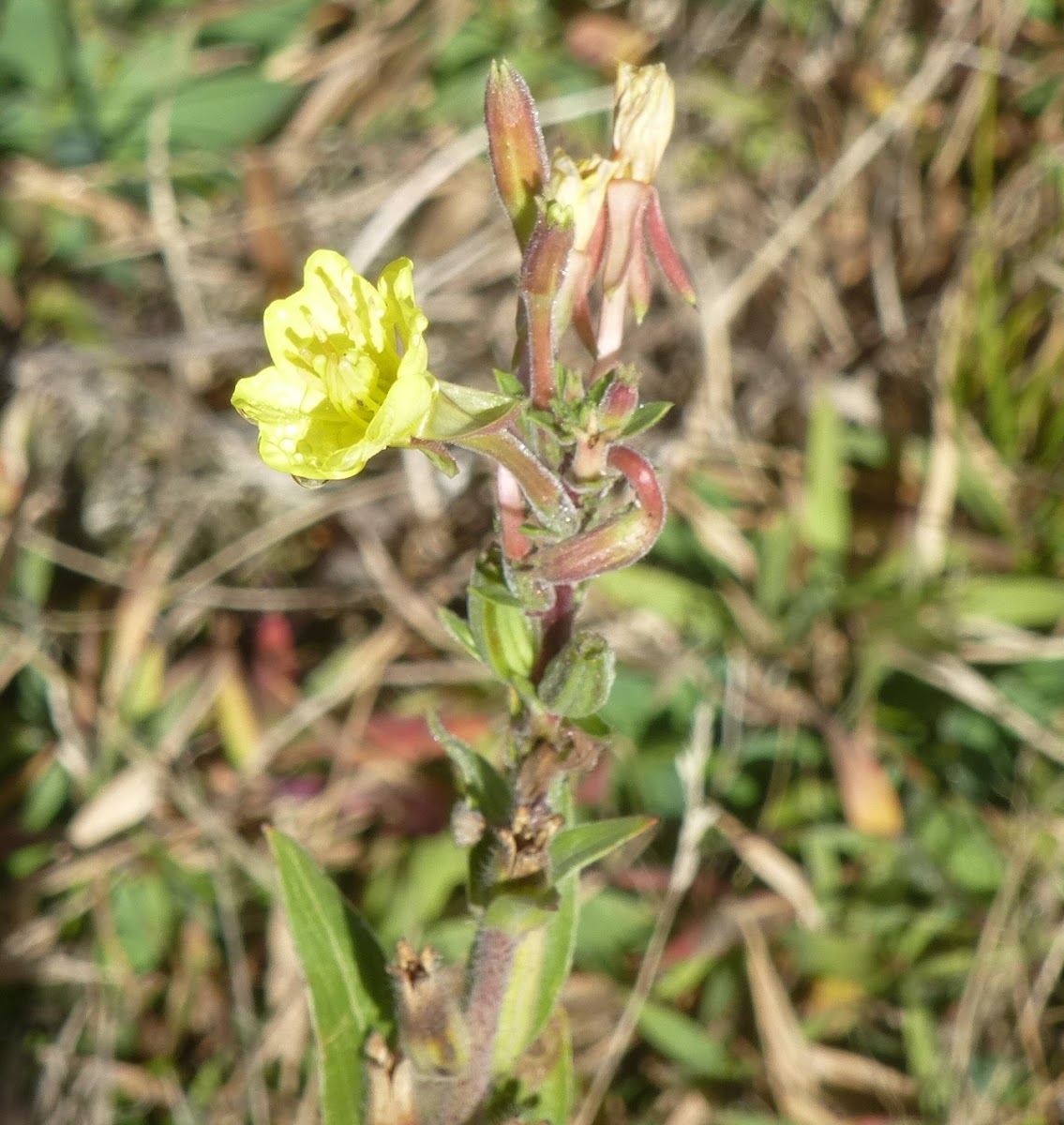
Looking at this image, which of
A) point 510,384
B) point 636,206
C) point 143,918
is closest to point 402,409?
point 510,384

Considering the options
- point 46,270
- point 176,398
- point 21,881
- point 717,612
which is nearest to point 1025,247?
point 717,612

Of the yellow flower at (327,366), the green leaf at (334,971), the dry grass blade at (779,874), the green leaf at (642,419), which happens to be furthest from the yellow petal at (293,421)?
the dry grass blade at (779,874)

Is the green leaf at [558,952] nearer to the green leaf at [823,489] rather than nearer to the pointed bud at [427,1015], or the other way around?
the pointed bud at [427,1015]

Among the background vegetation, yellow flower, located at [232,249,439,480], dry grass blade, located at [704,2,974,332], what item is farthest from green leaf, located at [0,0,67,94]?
yellow flower, located at [232,249,439,480]

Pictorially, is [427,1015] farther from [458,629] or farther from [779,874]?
[779,874]

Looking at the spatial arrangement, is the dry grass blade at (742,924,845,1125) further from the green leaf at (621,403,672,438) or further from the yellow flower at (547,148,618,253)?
the yellow flower at (547,148,618,253)

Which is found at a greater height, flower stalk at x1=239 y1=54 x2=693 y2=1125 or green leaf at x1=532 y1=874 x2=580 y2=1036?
flower stalk at x1=239 y1=54 x2=693 y2=1125
